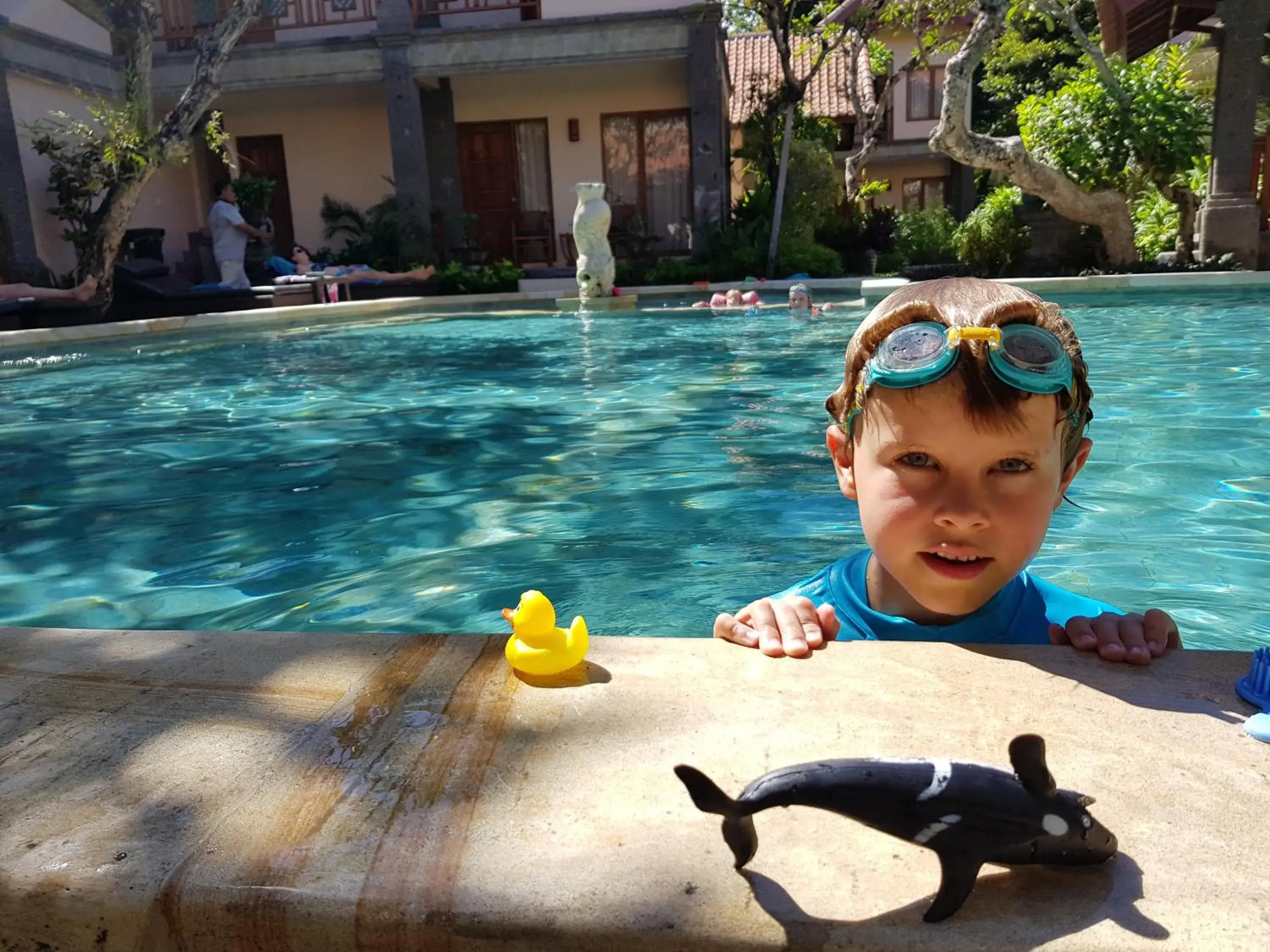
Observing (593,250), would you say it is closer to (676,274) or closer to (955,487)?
(676,274)

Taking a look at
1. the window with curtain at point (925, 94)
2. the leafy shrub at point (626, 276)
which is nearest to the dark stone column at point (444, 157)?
the leafy shrub at point (626, 276)

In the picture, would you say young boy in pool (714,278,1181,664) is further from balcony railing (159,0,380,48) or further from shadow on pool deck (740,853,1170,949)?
balcony railing (159,0,380,48)

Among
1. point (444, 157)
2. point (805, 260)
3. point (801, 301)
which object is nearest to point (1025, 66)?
point (805, 260)

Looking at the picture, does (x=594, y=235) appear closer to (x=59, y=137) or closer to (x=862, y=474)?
(x=59, y=137)

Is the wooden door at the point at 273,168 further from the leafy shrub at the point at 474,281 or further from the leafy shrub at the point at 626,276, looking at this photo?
the leafy shrub at the point at 626,276

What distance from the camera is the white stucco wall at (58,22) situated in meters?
15.1

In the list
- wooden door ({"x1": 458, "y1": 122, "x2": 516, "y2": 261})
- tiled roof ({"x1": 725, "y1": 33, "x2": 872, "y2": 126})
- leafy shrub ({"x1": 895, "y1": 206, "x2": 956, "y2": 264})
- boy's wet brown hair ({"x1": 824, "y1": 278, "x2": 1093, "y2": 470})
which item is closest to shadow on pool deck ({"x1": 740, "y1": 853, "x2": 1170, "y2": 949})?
boy's wet brown hair ({"x1": 824, "y1": 278, "x2": 1093, "y2": 470})

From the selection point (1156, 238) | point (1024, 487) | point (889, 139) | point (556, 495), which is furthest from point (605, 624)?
point (889, 139)

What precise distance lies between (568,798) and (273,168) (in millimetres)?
21774

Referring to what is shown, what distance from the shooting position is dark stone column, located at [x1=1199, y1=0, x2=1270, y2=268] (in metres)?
13.4

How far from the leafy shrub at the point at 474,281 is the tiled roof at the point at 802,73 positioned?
1130 cm

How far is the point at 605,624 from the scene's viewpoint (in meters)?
3.17

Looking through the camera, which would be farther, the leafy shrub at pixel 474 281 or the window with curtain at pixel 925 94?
the window with curtain at pixel 925 94

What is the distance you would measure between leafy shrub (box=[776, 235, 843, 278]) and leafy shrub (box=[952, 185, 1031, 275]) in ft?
7.38
